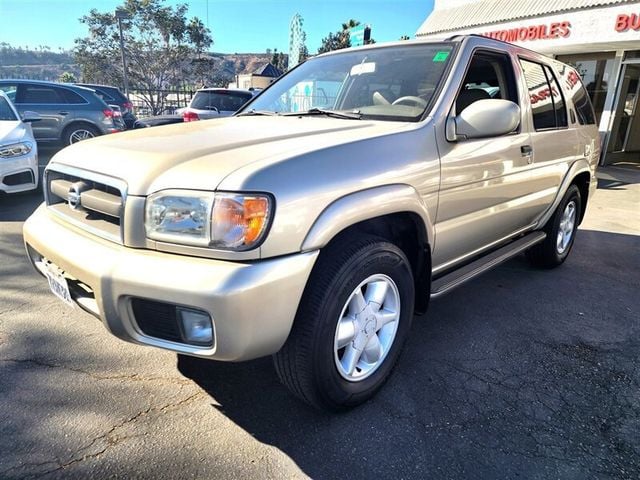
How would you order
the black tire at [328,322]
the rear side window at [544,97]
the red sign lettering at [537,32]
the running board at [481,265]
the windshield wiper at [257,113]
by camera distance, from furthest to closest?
the red sign lettering at [537,32]
the rear side window at [544,97]
the windshield wiper at [257,113]
the running board at [481,265]
the black tire at [328,322]

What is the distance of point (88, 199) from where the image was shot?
206 cm

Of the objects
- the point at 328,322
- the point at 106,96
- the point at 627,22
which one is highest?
the point at 627,22

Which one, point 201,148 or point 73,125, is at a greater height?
point 201,148

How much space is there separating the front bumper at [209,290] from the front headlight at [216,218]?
0.08 m

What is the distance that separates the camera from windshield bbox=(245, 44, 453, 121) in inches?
105

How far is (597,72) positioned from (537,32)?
2.02 meters

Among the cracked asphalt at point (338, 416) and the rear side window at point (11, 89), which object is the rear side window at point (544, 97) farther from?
the rear side window at point (11, 89)

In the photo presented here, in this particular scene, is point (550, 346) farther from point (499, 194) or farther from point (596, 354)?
point (499, 194)

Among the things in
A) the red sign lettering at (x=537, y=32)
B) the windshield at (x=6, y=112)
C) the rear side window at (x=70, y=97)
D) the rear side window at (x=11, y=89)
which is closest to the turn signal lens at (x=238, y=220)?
the windshield at (x=6, y=112)

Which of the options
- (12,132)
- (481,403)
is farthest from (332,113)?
(12,132)

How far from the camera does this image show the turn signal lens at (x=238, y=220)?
1.68m

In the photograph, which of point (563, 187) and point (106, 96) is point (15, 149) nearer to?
point (563, 187)

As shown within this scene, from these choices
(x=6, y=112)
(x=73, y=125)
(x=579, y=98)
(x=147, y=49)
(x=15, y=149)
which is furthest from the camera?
(x=147, y=49)

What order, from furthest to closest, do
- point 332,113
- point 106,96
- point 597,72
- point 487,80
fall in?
point 106,96 → point 597,72 → point 487,80 → point 332,113
